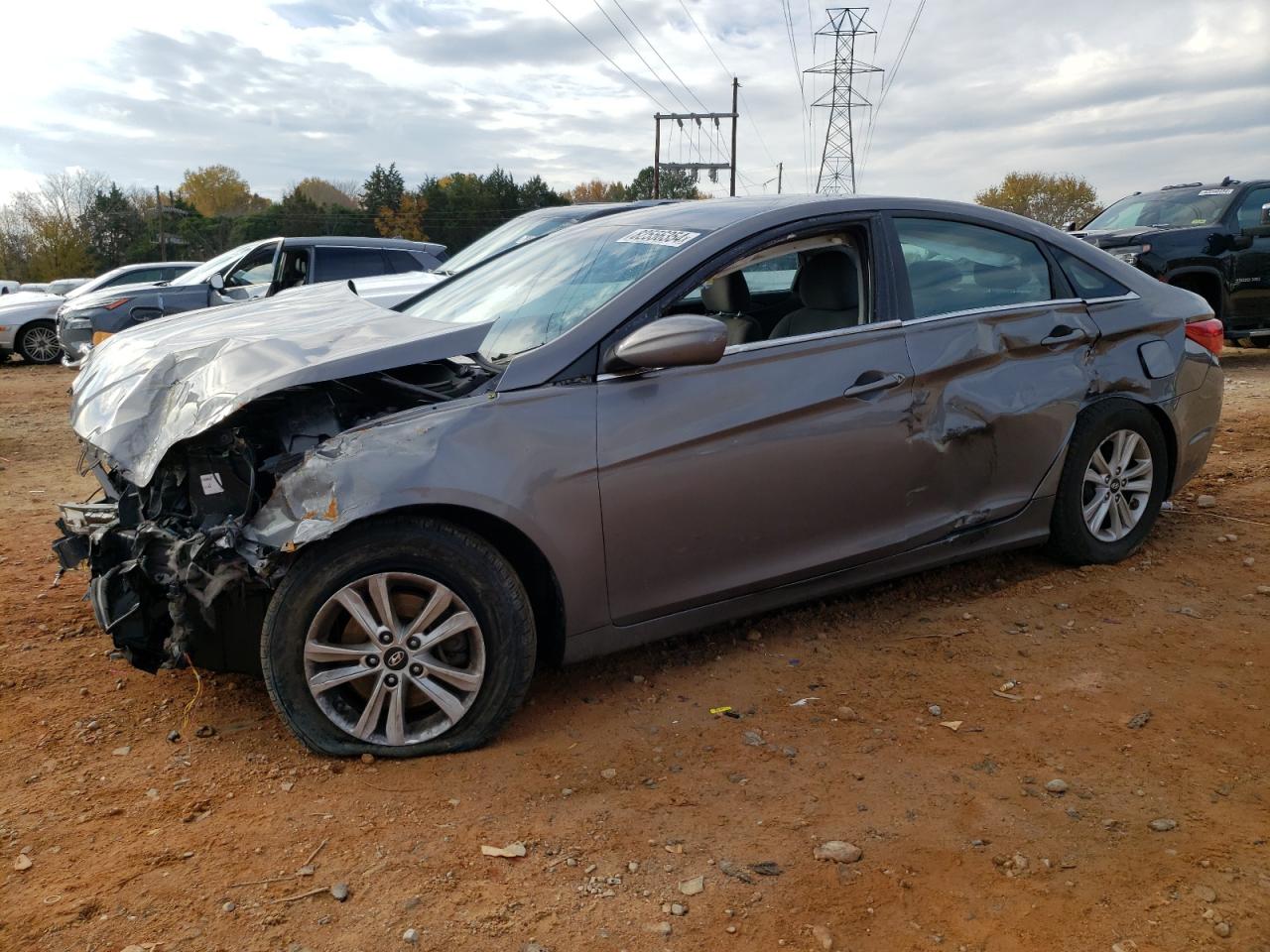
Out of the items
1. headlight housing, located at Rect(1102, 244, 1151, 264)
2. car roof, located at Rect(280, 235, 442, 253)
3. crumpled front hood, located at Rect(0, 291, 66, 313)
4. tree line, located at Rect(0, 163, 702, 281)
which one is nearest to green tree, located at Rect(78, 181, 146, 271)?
tree line, located at Rect(0, 163, 702, 281)

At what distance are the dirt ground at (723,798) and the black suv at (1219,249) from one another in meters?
8.33

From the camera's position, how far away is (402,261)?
12.2 metres

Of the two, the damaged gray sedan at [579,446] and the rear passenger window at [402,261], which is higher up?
the rear passenger window at [402,261]

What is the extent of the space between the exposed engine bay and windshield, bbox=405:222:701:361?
0.31 meters

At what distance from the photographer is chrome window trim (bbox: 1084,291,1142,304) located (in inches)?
179

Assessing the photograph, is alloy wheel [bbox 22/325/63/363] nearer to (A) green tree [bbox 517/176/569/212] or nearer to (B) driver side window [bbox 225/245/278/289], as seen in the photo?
(B) driver side window [bbox 225/245/278/289]

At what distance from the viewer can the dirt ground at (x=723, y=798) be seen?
2.42 meters

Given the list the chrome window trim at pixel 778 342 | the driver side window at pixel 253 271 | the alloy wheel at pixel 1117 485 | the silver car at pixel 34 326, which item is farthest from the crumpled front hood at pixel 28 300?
the alloy wheel at pixel 1117 485


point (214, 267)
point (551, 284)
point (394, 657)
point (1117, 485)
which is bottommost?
point (394, 657)

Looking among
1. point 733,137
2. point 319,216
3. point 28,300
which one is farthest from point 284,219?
point 28,300

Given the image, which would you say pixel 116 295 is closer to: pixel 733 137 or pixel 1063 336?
pixel 1063 336

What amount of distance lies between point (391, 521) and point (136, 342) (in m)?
1.78

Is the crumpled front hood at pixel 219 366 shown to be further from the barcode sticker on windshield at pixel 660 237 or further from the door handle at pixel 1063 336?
the door handle at pixel 1063 336

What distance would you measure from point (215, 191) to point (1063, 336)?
104 metres
